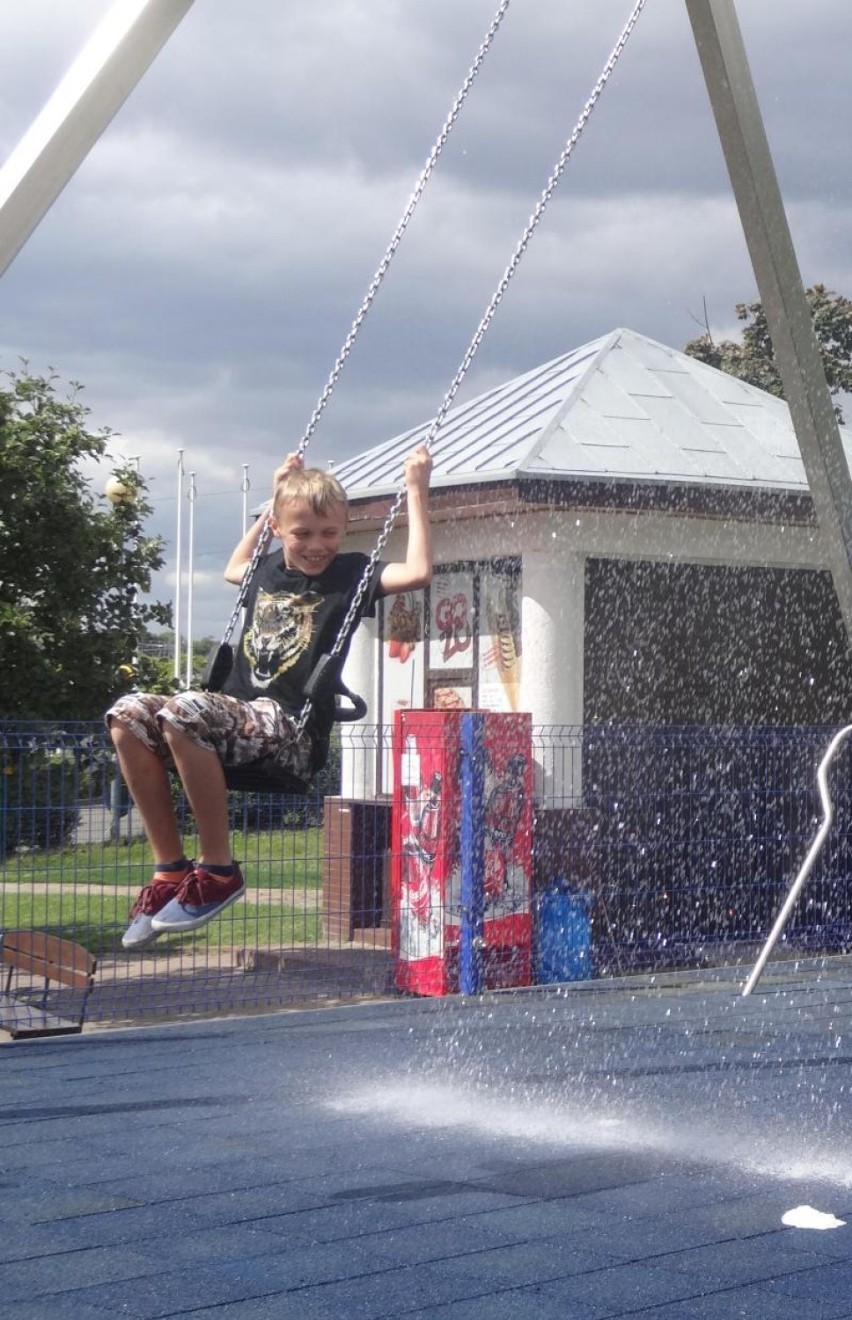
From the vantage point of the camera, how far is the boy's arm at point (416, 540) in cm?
530

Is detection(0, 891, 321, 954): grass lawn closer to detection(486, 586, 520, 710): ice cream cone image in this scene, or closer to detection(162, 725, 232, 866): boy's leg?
detection(486, 586, 520, 710): ice cream cone image

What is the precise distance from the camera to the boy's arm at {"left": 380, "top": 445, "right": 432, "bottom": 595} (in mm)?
5301

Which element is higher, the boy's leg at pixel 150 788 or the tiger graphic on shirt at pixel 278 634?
the tiger graphic on shirt at pixel 278 634

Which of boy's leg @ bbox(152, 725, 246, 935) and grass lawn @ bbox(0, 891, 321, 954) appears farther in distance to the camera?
grass lawn @ bbox(0, 891, 321, 954)

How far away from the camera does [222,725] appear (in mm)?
4770

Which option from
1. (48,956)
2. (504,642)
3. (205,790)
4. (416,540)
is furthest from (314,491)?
(504,642)

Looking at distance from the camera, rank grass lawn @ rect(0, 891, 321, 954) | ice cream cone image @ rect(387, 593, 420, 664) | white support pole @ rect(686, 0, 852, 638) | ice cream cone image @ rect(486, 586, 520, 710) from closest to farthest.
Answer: white support pole @ rect(686, 0, 852, 638) < grass lawn @ rect(0, 891, 321, 954) < ice cream cone image @ rect(486, 586, 520, 710) < ice cream cone image @ rect(387, 593, 420, 664)

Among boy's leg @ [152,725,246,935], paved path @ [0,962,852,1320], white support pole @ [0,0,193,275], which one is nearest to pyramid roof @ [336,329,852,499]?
paved path @ [0,962,852,1320]

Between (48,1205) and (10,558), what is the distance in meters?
6.34

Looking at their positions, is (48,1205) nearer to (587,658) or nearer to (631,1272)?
(631,1272)

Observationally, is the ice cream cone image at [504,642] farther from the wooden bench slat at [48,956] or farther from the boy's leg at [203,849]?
the boy's leg at [203,849]

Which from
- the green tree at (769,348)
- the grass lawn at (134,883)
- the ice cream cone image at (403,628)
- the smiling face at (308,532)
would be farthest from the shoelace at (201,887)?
the green tree at (769,348)

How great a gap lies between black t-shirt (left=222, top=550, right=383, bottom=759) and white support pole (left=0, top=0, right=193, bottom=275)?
1.16m

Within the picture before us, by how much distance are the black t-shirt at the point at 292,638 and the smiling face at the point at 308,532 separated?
44 mm
